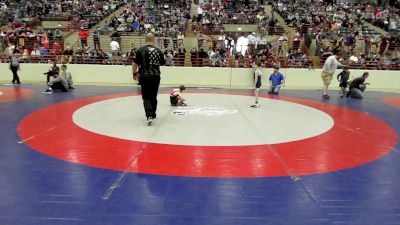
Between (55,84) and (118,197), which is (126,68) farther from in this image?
(118,197)

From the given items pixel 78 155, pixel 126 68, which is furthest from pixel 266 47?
pixel 78 155

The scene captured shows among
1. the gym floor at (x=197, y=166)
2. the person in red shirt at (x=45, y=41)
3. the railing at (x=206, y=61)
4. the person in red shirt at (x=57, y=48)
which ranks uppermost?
the person in red shirt at (x=45, y=41)

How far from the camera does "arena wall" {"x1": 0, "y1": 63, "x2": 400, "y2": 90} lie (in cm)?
1664

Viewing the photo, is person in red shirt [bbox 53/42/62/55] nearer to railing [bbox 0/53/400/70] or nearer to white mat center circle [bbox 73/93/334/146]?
railing [bbox 0/53/400/70]

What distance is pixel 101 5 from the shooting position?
27.4 meters

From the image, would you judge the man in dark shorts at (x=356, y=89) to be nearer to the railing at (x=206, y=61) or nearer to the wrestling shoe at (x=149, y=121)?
the railing at (x=206, y=61)

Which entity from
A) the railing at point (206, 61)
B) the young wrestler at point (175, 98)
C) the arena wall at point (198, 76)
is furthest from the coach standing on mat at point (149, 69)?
the railing at point (206, 61)

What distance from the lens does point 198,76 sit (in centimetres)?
1683

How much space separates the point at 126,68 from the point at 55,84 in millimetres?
4212

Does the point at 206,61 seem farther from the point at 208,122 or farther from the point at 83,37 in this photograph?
the point at 208,122

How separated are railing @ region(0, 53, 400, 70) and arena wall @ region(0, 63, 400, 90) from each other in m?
0.59

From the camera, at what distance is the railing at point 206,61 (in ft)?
56.4

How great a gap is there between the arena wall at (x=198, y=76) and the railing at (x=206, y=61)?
592 millimetres

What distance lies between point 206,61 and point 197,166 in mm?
12083
